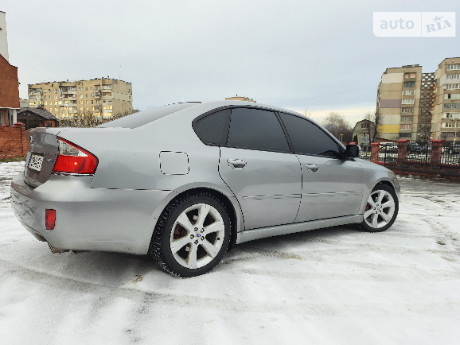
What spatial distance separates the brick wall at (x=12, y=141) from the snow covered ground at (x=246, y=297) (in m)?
16.6

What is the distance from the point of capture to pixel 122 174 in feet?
7.38

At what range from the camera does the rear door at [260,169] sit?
2770 millimetres

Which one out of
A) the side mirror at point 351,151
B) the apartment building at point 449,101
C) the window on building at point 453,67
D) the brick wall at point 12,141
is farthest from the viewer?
the apartment building at point 449,101

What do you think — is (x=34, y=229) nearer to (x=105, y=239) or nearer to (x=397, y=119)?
(x=105, y=239)

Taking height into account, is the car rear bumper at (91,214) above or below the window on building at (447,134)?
below

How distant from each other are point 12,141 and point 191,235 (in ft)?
61.7

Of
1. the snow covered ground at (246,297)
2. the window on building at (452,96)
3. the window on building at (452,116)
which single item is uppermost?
the window on building at (452,96)

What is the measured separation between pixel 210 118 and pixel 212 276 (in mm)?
1329

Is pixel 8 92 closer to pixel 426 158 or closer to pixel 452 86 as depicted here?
pixel 426 158

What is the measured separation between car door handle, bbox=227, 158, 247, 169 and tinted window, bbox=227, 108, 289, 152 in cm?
15

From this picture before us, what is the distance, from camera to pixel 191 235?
2.55m

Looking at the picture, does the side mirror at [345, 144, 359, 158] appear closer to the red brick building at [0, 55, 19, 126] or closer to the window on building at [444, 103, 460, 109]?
the red brick building at [0, 55, 19, 126]

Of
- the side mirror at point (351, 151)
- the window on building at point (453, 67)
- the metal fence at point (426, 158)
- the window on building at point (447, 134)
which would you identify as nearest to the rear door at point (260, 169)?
the side mirror at point (351, 151)

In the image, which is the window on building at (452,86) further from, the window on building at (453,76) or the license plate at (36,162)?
the license plate at (36,162)
